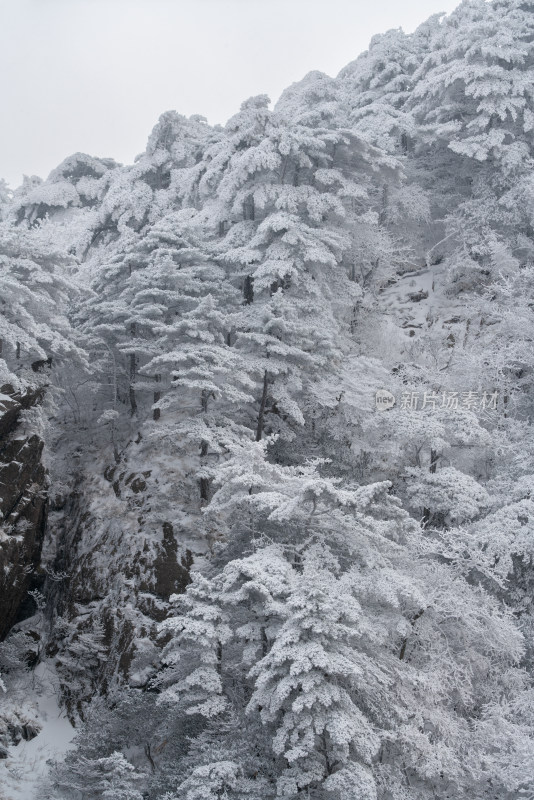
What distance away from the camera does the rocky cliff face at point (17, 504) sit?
16047mm

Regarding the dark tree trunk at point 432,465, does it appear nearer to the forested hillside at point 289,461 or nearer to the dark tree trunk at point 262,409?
the forested hillside at point 289,461

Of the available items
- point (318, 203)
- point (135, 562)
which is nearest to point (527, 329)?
point (318, 203)

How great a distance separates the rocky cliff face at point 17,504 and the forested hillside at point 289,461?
0.09m

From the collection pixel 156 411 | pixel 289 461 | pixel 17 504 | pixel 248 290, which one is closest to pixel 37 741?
pixel 17 504

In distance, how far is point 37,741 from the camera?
586 inches

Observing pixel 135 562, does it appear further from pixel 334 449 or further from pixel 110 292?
pixel 110 292

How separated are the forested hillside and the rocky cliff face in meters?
0.09

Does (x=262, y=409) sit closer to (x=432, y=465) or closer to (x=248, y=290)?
(x=432, y=465)

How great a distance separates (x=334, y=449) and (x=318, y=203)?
9159 mm

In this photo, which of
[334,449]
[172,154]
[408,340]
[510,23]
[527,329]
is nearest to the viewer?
[527,329]

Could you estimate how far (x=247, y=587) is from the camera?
32.7 ft

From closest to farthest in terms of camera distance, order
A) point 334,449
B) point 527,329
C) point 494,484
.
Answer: point 494,484
point 527,329
point 334,449

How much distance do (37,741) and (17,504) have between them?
638 centimetres

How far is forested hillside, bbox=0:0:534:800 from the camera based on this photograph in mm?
10438
